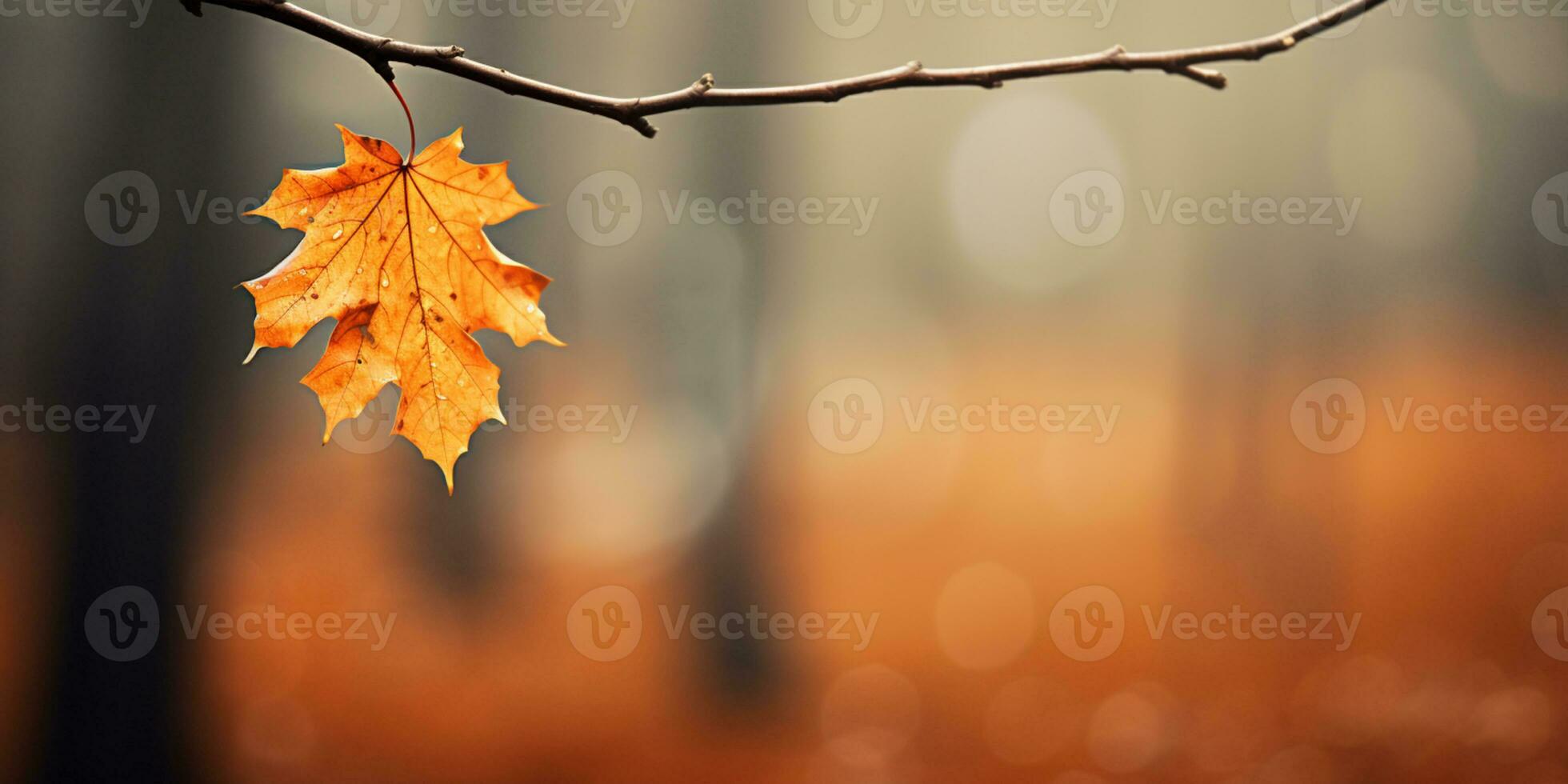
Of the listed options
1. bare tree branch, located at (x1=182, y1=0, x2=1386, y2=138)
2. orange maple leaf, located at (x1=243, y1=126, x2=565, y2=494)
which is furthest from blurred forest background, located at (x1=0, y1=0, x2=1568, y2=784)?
bare tree branch, located at (x1=182, y1=0, x2=1386, y2=138)

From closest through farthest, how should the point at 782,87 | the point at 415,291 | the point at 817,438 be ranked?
the point at 782,87 < the point at 415,291 < the point at 817,438

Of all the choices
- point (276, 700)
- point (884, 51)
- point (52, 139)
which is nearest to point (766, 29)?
point (884, 51)

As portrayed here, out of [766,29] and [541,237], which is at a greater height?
[766,29]

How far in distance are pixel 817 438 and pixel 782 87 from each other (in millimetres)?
2596

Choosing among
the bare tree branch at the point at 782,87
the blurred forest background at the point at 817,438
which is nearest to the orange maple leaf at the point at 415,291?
the bare tree branch at the point at 782,87

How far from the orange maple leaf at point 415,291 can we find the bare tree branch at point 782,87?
0.69ft

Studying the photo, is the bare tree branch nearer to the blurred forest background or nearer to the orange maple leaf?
the orange maple leaf

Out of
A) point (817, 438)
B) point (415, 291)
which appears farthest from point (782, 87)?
point (817, 438)

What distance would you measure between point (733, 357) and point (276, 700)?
6.21 feet

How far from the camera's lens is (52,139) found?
2441 millimetres

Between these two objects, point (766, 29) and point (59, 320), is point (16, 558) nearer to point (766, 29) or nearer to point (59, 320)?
point (59, 320)

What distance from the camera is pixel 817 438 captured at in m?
3.05

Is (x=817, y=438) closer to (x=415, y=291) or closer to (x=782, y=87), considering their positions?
(x=415, y=291)

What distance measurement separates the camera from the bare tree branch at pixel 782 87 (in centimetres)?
45
